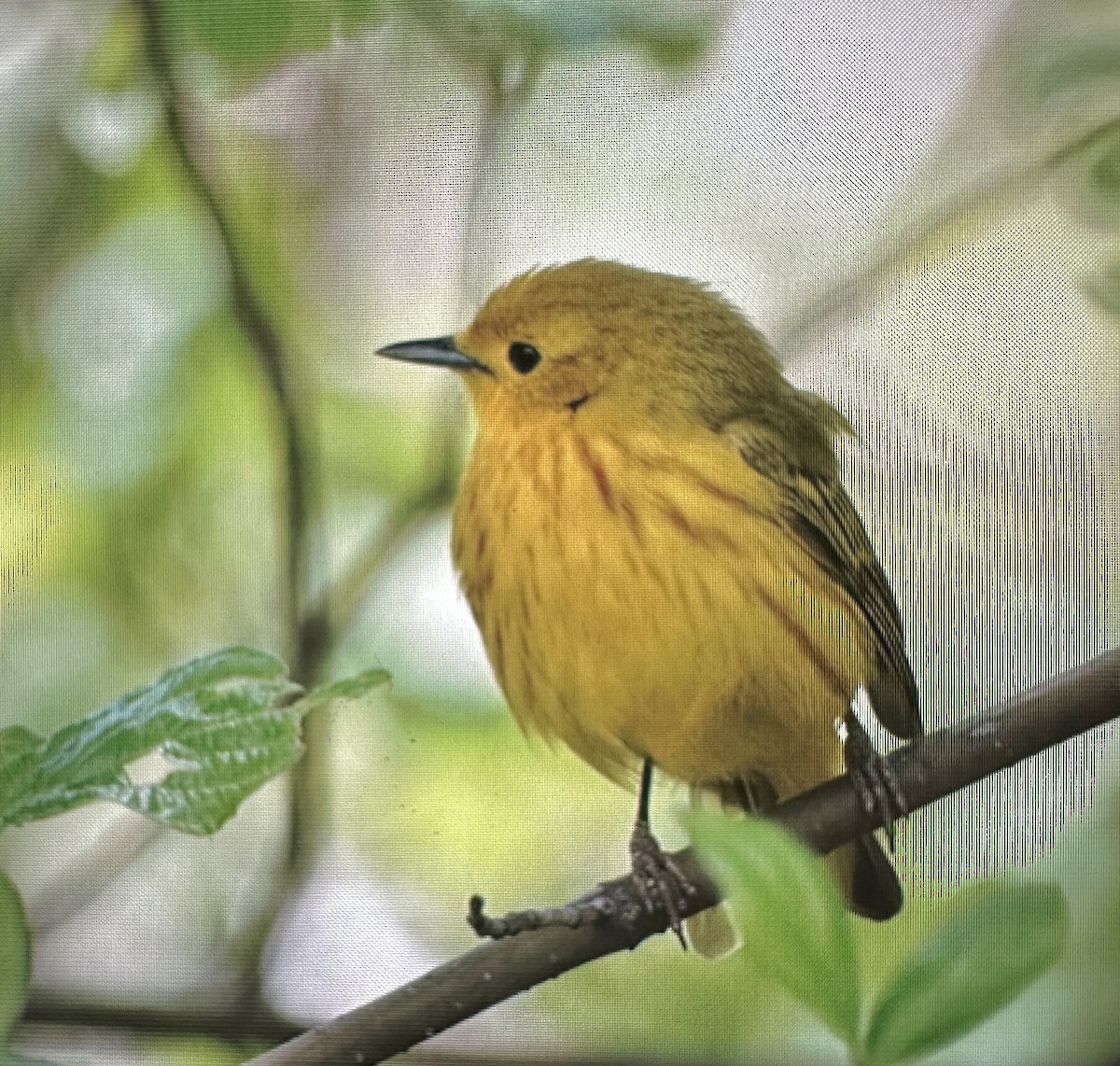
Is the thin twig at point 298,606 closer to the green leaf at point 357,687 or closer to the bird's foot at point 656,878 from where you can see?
the green leaf at point 357,687

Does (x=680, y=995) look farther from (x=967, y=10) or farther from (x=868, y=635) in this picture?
(x=967, y=10)

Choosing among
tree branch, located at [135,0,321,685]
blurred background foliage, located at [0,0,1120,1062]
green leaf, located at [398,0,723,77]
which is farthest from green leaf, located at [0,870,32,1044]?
green leaf, located at [398,0,723,77]

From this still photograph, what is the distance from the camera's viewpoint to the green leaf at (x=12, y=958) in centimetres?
50

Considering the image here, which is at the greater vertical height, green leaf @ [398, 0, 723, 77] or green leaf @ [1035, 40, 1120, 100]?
green leaf @ [398, 0, 723, 77]

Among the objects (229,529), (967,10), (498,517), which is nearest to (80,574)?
(229,529)

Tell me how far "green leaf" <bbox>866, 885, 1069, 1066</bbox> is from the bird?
3 centimetres

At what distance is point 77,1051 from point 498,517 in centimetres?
28

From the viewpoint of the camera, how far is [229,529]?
51cm

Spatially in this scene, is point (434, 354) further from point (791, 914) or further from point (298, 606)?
point (791, 914)

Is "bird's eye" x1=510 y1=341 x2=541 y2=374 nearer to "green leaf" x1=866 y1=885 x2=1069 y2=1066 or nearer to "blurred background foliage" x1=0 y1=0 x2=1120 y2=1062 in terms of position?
"blurred background foliage" x1=0 y1=0 x2=1120 y2=1062

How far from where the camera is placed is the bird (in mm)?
466

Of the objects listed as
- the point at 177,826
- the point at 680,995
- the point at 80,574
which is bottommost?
the point at 680,995

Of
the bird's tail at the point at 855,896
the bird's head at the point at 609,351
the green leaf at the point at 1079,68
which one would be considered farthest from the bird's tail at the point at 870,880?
the green leaf at the point at 1079,68

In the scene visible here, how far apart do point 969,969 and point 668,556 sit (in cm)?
18
